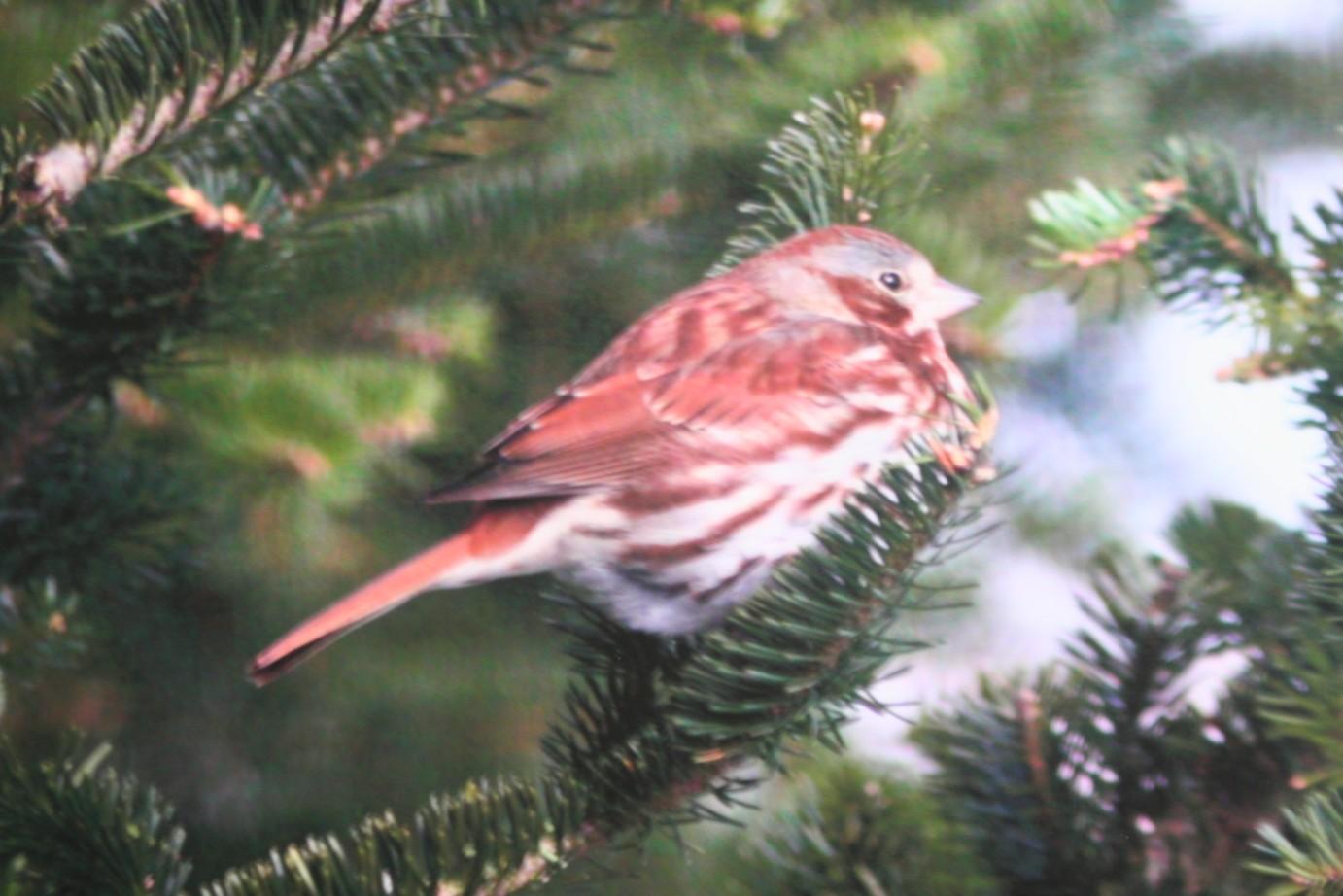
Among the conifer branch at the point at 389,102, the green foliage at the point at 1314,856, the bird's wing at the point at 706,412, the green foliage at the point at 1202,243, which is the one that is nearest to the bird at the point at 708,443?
the bird's wing at the point at 706,412

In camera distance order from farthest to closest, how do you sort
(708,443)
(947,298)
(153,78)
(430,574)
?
(947,298) < (708,443) < (430,574) < (153,78)

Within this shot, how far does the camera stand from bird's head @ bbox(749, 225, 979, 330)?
1478 millimetres

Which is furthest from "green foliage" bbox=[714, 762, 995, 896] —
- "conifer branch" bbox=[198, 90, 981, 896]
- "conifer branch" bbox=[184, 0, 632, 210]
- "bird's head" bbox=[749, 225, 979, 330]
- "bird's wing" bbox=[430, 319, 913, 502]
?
"conifer branch" bbox=[184, 0, 632, 210]

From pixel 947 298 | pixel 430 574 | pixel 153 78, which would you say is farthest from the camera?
pixel 947 298

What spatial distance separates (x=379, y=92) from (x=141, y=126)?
0.37 metres

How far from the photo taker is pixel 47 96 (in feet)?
3.26

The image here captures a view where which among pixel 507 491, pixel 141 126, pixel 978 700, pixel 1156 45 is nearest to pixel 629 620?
pixel 507 491

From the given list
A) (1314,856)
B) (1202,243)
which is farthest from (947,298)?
(1314,856)

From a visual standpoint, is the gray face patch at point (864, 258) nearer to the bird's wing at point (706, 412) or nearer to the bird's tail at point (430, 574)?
the bird's wing at point (706, 412)

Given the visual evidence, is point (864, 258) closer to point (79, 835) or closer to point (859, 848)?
point (859, 848)

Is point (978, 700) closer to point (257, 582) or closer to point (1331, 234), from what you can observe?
point (1331, 234)

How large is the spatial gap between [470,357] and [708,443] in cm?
32

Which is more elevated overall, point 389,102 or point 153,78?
point 153,78

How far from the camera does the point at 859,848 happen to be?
1.37m
